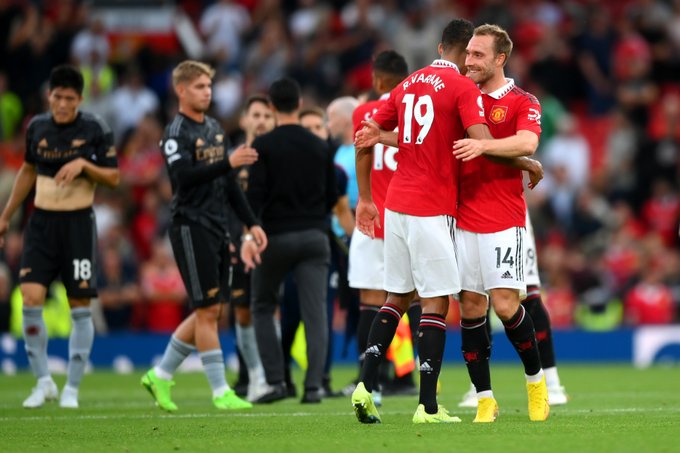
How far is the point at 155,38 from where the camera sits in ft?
80.8

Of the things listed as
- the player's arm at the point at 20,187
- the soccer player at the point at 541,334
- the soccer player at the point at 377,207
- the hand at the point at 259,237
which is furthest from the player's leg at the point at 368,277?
the player's arm at the point at 20,187

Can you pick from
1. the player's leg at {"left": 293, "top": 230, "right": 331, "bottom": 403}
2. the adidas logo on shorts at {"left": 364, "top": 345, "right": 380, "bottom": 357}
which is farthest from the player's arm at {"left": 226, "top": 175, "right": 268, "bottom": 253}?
the adidas logo on shorts at {"left": 364, "top": 345, "right": 380, "bottom": 357}

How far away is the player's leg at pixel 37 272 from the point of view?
11.5 m

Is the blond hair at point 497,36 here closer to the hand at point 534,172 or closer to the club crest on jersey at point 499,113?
the club crest on jersey at point 499,113

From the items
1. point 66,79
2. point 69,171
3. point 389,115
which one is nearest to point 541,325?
point 389,115

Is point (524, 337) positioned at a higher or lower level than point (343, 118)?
lower

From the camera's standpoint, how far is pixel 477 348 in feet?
30.1

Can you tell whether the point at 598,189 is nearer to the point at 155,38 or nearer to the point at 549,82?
the point at 549,82

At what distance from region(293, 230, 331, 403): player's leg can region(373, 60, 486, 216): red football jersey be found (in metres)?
2.48

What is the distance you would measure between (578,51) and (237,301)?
12.8 meters

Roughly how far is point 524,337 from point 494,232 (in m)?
0.78

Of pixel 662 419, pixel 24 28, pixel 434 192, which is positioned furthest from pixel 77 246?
pixel 24 28

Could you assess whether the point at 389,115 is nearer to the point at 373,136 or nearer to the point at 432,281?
the point at 373,136

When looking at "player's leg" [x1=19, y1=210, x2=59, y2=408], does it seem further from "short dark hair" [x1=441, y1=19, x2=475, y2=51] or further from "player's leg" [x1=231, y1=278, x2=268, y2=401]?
"short dark hair" [x1=441, y1=19, x2=475, y2=51]
